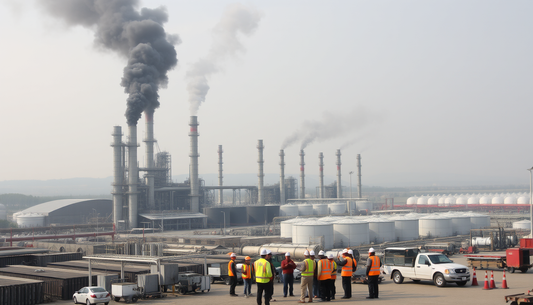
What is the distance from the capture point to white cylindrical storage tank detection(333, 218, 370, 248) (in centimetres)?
6306

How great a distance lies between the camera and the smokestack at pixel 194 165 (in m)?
98.9

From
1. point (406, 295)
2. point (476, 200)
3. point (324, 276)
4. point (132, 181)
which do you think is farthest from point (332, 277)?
point (476, 200)

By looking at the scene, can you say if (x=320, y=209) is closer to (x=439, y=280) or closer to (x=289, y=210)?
(x=289, y=210)

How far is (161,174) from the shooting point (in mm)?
101438

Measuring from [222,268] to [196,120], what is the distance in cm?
7387

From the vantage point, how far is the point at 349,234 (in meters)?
63.2

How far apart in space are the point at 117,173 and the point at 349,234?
1738 inches

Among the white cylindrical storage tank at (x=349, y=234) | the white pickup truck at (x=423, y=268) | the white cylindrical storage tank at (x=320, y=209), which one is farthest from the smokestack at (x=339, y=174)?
the white pickup truck at (x=423, y=268)

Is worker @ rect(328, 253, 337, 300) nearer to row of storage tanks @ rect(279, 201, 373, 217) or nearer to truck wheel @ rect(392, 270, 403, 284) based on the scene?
truck wheel @ rect(392, 270, 403, 284)

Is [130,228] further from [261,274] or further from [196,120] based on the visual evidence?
[261,274]

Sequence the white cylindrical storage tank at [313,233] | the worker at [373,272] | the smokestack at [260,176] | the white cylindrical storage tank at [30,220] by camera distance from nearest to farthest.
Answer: the worker at [373,272], the white cylindrical storage tank at [313,233], the white cylindrical storage tank at [30,220], the smokestack at [260,176]

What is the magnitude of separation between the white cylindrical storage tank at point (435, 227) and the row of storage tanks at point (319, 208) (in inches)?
1395

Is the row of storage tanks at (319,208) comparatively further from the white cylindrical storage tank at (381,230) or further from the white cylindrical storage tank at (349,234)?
the white cylindrical storage tank at (349,234)

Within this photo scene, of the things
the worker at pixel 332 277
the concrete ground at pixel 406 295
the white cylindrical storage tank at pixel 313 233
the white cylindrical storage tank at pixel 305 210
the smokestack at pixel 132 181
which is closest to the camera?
the concrete ground at pixel 406 295
